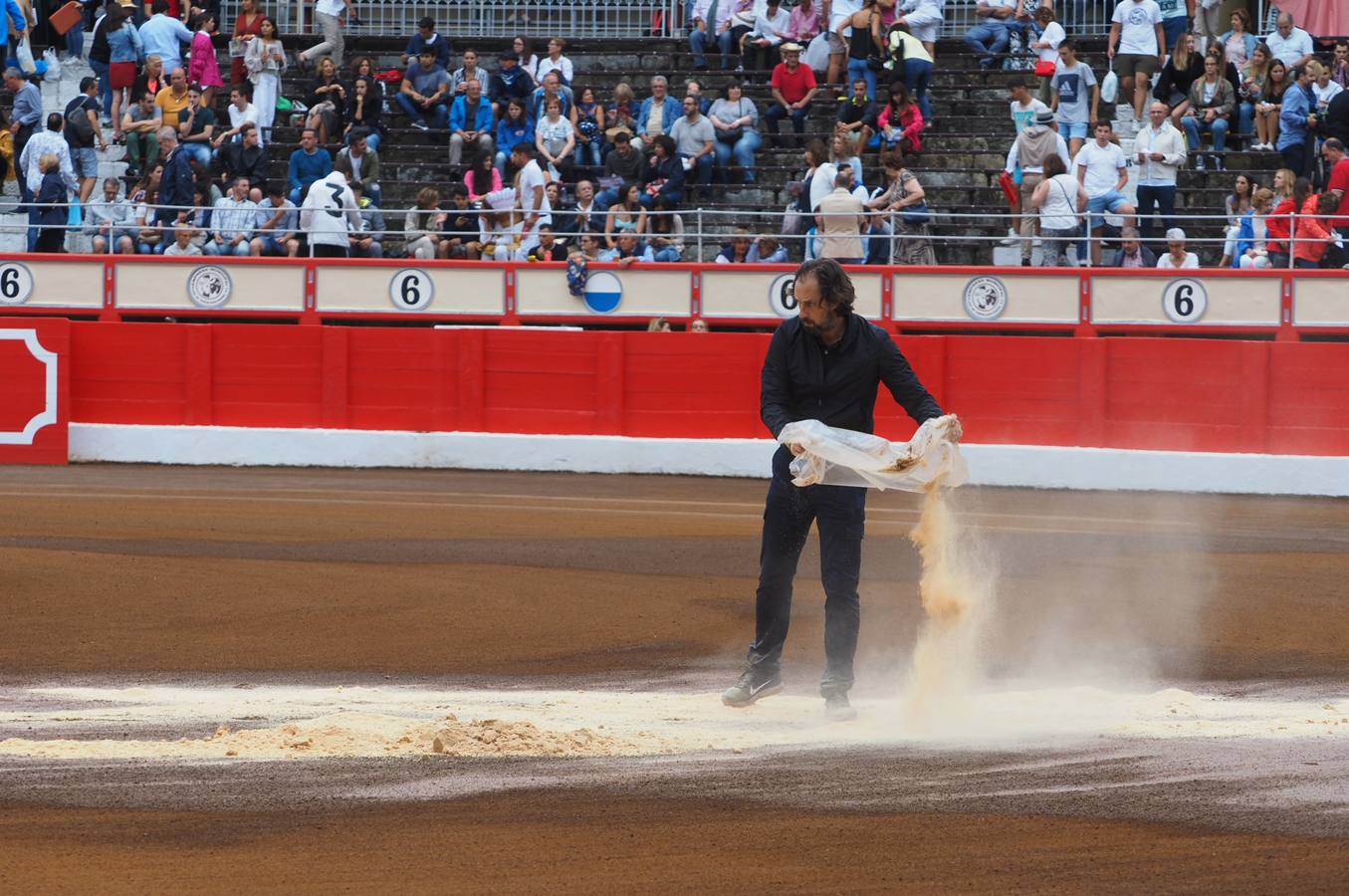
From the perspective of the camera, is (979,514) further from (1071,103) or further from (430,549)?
(1071,103)

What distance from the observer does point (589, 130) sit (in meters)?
23.4

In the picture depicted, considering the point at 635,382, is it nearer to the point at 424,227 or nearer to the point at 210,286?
the point at 424,227

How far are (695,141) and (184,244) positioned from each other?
646 centimetres

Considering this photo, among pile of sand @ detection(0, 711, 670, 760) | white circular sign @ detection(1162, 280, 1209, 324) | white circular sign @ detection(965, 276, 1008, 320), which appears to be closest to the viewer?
pile of sand @ detection(0, 711, 670, 760)

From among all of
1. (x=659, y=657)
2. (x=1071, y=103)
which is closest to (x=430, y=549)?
(x=659, y=657)

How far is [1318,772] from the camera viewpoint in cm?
721

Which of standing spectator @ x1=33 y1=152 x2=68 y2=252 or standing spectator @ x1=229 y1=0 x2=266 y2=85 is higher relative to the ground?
standing spectator @ x1=229 y1=0 x2=266 y2=85

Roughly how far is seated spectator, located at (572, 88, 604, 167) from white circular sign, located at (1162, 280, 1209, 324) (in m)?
7.35

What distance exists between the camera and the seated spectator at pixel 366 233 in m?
22.2

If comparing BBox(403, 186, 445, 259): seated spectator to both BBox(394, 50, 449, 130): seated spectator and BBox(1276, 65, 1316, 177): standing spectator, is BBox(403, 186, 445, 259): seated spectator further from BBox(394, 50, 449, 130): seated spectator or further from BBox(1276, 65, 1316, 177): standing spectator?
BBox(1276, 65, 1316, 177): standing spectator

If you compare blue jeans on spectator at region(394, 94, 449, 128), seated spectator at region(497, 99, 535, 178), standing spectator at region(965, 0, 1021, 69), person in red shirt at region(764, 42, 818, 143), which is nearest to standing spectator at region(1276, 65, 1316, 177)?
standing spectator at region(965, 0, 1021, 69)

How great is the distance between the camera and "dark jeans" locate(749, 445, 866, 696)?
27.0ft

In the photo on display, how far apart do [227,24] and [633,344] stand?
12.6 m

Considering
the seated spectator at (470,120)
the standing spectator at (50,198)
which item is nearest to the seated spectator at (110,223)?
the standing spectator at (50,198)
